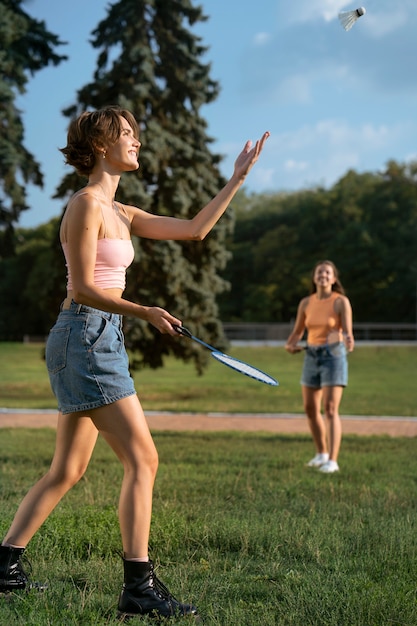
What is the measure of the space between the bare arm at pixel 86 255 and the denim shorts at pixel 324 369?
5.19 meters

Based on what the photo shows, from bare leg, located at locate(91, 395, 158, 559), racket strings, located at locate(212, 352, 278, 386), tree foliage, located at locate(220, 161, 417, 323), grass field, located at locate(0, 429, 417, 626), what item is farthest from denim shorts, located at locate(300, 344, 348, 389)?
tree foliage, located at locate(220, 161, 417, 323)

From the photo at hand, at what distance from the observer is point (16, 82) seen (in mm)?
24156

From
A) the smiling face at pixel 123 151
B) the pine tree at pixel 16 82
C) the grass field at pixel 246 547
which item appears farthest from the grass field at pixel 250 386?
the smiling face at pixel 123 151

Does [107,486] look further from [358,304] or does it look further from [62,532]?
[358,304]

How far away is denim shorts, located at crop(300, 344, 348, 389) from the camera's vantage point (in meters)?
8.82

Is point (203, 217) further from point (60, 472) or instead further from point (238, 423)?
point (238, 423)

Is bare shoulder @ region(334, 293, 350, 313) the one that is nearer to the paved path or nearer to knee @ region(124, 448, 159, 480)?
the paved path

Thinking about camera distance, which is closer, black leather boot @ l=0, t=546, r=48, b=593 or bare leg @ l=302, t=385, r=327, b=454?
black leather boot @ l=0, t=546, r=48, b=593

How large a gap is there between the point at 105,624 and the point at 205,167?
20904 millimetres

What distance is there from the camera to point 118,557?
4738mm

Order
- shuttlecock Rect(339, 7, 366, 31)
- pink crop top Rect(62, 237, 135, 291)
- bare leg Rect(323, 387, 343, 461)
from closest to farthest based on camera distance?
pink crop top Rect(62, 237, 135, 291)
shuttlecock Rect(339, 7, 366, 31)
bare leg Rect(323, 387, 343, 461)

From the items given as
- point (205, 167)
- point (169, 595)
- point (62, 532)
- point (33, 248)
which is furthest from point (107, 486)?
point (33, 248)

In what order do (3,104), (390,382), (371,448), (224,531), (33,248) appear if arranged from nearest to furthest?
(224,531) < (371,448) < (3,104) < (390,382) < (33,248)

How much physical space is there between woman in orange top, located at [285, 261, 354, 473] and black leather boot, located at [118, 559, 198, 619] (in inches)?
201
